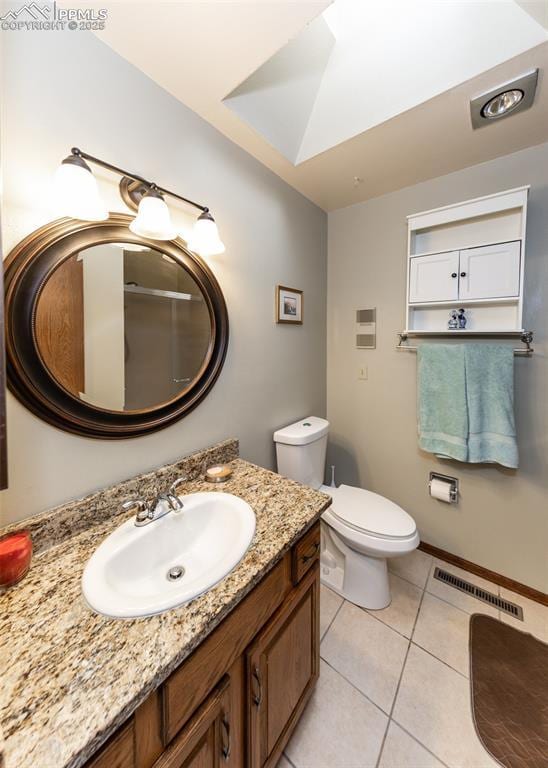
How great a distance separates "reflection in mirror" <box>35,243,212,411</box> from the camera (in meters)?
0.87

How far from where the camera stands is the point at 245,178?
1.43 meters

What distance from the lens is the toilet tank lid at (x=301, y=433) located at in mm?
1594

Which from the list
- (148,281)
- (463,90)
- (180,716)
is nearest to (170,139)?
(148,281)

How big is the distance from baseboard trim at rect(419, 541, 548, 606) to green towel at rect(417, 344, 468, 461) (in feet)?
2.22

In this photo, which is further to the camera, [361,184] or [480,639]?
[361,184]

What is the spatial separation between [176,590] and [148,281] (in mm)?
974

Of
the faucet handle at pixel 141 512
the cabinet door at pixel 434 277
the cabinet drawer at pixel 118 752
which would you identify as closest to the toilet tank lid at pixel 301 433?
the faucet handle at pixel 141 512

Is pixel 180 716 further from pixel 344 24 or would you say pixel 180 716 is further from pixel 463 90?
pixel 344 24

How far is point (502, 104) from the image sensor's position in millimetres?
1193

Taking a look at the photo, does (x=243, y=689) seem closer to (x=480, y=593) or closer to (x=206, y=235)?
(x=206, y=235)

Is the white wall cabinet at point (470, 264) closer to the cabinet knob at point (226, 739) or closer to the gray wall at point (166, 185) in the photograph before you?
the gray wall at point (166, 185)

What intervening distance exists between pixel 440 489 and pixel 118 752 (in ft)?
5.91

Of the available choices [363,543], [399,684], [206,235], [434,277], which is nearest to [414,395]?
[434,277]

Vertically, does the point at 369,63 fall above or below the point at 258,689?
above
